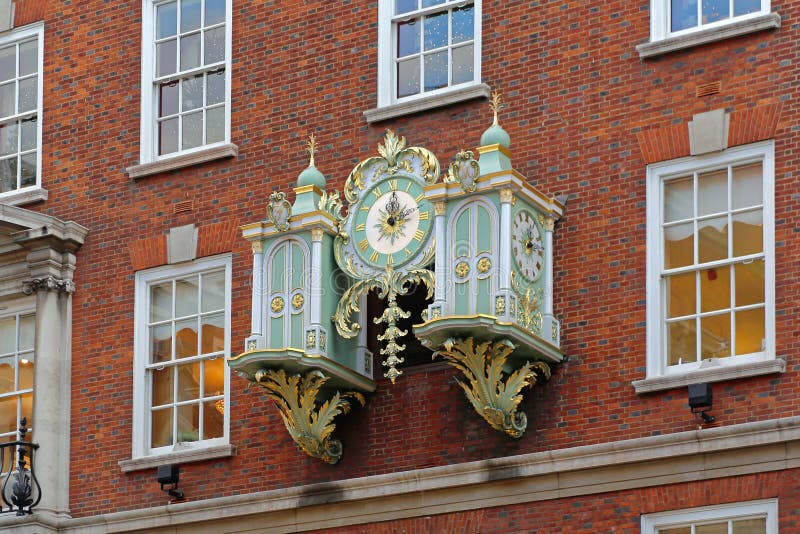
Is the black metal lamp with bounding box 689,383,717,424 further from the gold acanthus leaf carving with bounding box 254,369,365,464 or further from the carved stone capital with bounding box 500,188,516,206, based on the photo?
the gold acanthus leaf carving with bounding box 254,369,365,464

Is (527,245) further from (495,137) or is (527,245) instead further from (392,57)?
(392,57)

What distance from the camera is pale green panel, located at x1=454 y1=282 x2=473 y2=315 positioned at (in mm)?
19609

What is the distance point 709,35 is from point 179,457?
21.9ft

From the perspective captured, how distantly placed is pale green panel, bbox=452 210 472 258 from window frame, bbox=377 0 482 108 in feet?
6.11

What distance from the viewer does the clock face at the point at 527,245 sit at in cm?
1978

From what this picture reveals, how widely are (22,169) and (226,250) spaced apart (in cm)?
321

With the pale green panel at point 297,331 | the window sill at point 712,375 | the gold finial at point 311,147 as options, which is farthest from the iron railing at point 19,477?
the window sill at point 712,375

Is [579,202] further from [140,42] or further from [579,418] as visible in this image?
[140,42]

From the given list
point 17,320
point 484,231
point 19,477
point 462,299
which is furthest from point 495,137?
point 17,320

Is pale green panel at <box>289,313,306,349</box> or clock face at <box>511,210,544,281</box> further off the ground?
clock face at <box>511,210,544,281</box>

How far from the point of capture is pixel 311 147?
21.7 meters

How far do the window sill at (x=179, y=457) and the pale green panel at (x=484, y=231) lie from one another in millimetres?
3610

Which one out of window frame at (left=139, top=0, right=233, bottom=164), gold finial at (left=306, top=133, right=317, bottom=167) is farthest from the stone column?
gold finial at (left=306, top=133, right=317, bottom=167)

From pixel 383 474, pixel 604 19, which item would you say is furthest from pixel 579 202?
pixel 383 474
